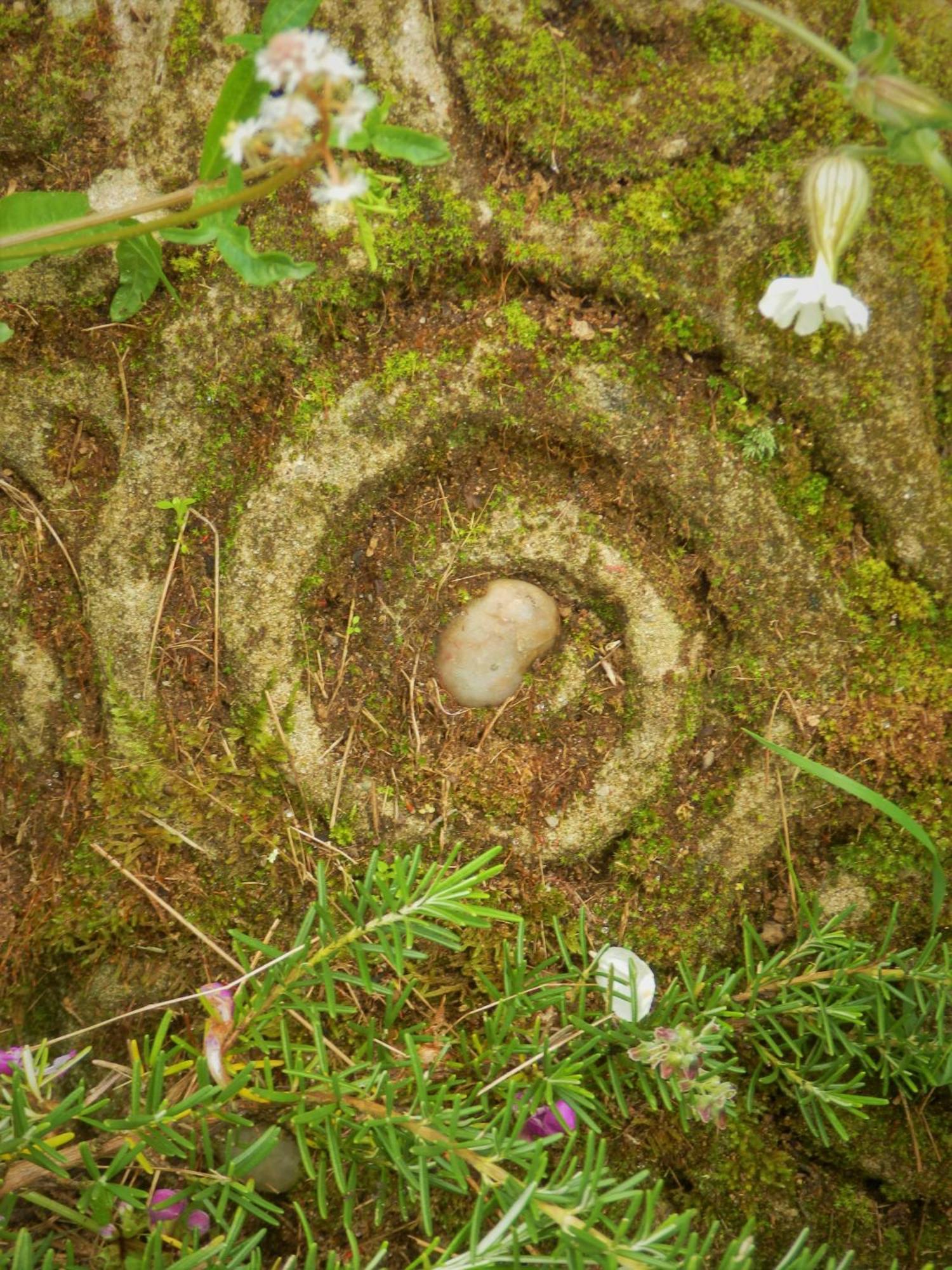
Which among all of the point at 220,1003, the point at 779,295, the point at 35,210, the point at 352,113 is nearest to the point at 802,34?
the point at 779,295

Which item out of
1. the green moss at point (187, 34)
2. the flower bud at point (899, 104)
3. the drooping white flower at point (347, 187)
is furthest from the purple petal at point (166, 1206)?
the green moss at point (187, 34)

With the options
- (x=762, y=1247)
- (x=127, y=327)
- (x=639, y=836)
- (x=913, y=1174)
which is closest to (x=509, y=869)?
(x=639, y=836)

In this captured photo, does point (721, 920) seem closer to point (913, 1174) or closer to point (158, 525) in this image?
point (913, 1174)

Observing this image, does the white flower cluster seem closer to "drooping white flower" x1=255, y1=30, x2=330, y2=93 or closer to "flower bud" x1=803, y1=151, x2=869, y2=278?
"drooping white flower" x1=255, y1=30, x2=330, y2=93

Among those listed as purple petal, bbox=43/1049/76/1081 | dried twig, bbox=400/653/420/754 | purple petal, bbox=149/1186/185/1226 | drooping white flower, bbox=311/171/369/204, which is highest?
drooping white flower, bbox=311/171/369/204

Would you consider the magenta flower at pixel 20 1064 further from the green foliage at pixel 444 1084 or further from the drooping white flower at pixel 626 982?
the drooping white flower at pixel 626 982


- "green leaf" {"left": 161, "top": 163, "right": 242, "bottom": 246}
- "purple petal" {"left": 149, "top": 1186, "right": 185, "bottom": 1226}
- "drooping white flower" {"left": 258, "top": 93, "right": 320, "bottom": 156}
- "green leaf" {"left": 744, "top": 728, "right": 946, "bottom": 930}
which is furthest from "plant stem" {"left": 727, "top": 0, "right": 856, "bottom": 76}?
"purple petal" {"left": 149, "top": 1186, "right": 185, "bottom": 1226}
